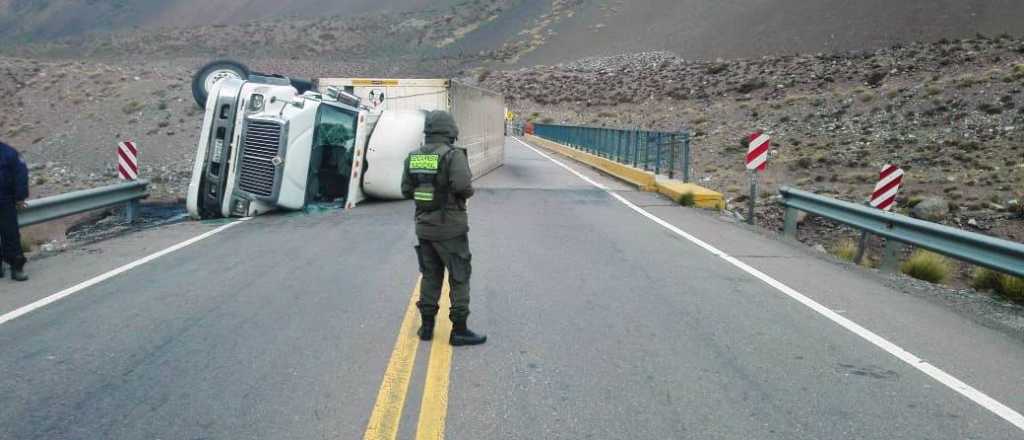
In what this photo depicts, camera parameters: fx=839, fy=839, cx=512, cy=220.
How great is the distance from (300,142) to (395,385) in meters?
9.33

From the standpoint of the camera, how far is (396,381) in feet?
18.3

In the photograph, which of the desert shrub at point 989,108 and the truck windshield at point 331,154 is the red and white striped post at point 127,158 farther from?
the desert shrub at point 989,108

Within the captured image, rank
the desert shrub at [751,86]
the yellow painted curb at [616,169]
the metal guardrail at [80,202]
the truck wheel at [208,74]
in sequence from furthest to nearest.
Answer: the desert shrub at [751,86]
the truck wheel at [208,74]
the yellow painted curb at [616,169]
the metal guardrail at [80,202]

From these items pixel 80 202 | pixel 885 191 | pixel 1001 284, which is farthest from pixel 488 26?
Result: pixel 1001 284

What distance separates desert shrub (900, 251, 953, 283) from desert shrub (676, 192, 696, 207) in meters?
5.79

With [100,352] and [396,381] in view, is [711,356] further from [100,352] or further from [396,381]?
[100,352]

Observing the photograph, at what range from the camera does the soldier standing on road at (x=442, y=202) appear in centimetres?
609

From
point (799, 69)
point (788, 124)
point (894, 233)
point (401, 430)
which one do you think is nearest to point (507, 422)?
point (401, 430)

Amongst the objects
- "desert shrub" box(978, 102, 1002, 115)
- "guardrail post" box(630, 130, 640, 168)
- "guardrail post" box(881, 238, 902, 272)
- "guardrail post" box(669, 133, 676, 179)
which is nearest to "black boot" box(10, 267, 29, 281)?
"guardrail post" box(881, 238, 902, 272)

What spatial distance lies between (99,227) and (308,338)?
10.1m

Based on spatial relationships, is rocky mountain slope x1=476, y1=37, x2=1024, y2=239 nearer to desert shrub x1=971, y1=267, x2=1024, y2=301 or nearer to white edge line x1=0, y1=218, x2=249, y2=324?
desert shrub x1=971, y1=267, x2=1024, y2=301

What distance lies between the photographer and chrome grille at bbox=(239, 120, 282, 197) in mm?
13711

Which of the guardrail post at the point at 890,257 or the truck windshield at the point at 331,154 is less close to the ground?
the truck windshield at the point at 331,154

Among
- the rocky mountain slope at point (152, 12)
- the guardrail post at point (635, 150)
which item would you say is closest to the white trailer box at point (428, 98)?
the guardrail post at point (635, 150)
